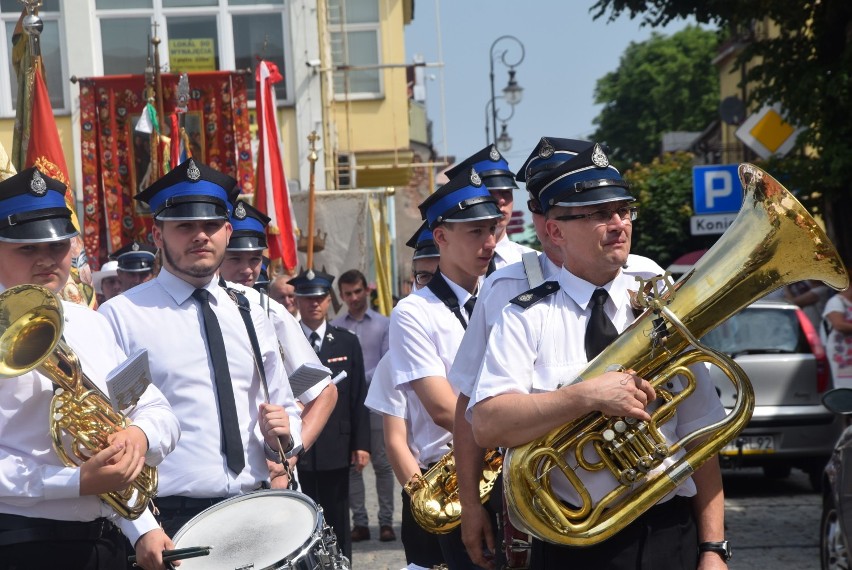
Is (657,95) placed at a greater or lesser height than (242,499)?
greater

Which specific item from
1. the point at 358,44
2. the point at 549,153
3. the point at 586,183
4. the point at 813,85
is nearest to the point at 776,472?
the point at 813,85

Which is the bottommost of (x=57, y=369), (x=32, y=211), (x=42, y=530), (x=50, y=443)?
(x=42, y=530)

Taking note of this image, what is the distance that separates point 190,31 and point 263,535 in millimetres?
19741

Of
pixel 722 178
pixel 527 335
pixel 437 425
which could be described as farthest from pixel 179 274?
pixel 722 178

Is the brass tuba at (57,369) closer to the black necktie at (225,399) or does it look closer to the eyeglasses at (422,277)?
the black necktie at (225,399)

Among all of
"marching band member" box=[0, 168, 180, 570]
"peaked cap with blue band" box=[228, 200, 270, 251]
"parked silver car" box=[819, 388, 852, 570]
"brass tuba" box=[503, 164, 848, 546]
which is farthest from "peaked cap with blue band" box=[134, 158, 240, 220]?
"parked silver car" box=[819, 388, 852, 570]

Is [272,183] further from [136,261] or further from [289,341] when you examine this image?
[289,341]

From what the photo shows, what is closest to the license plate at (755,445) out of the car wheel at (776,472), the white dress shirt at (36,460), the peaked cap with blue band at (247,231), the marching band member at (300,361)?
the car wheel at (776,472)

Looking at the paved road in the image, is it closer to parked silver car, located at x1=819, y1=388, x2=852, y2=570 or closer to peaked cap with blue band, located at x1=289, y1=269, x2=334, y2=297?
parked silver car, located at x1=819, y1=388, x2=852, y2=570

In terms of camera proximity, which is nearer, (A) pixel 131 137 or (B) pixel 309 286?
(B) pixel 309 286

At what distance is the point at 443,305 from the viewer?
6.01 metres

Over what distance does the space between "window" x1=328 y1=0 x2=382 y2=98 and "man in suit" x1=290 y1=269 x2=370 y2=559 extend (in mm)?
15201

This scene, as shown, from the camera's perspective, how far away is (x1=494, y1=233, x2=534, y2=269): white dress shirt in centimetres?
654

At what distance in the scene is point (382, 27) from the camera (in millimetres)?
25375
